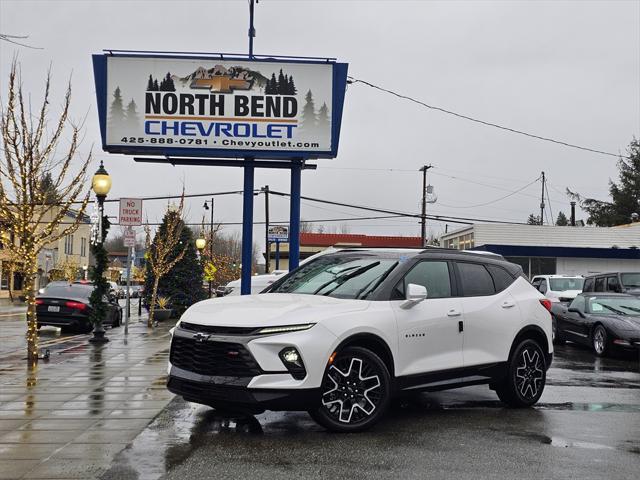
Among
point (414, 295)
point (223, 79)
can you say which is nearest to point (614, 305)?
point (223, 79)

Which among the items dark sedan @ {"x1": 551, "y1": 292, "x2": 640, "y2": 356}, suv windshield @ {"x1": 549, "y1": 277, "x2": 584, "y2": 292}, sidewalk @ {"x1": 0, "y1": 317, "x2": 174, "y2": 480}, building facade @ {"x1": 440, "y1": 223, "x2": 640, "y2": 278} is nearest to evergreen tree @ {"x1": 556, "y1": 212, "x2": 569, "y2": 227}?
building facade @ {"x1": 440, "y1": 223, "x2": 640, "y2": 278}

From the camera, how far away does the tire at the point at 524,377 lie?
26.2 ft

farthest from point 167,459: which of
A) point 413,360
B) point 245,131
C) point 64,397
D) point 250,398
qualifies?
point 245,131

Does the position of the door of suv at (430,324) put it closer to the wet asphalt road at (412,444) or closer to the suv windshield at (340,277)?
the suv windshield at (340,277)

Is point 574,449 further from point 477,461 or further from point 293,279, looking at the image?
point 293,279

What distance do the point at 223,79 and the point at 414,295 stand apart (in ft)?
33.9

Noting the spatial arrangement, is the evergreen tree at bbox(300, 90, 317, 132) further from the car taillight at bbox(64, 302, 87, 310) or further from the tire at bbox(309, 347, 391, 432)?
the tire at bbox(309, 347, 391, 432)

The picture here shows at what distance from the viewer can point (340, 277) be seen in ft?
24.8

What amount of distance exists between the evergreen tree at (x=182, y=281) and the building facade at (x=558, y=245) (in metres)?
18.0

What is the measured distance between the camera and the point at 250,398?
612cm

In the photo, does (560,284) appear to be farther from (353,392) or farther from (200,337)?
(200,337)

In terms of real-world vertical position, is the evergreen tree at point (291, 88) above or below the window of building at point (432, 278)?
above

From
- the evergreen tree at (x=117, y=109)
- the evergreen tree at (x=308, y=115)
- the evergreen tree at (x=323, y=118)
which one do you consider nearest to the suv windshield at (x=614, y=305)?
the evergreen tree at (x=323, y=118)

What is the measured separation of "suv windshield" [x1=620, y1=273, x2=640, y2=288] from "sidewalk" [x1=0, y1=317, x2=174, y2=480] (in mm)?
13248
